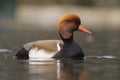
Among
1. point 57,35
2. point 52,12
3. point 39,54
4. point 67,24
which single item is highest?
point 67,24

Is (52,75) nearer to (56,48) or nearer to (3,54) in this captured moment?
(56,48)

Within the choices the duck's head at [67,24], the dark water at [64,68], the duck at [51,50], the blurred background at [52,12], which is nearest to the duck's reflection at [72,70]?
the dark water at [64,68]

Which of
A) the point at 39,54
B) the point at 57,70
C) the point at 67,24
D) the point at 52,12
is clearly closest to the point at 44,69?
the point at 57,70

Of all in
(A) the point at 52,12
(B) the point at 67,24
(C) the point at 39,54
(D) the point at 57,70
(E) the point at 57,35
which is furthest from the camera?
(A) the point at 52,12

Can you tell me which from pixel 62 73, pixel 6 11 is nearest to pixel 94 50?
pixel 62 73

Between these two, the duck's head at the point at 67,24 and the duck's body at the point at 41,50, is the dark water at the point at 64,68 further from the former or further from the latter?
the duck's head at the point at 67,24

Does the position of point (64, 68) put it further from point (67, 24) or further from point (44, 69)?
point (67, 24)

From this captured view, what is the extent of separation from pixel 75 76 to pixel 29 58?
2.71 meters

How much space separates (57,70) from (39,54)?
1.77 meters

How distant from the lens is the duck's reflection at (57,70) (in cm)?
988

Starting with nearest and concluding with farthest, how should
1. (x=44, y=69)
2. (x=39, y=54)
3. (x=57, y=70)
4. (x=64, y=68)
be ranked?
(x=57, y=70)
(x=44, y=69)
(x=64, y=68)
(x=39, y=54)

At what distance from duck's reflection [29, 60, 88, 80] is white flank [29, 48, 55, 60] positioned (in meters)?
0.32

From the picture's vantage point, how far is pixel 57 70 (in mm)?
10797

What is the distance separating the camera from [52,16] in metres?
32.7
